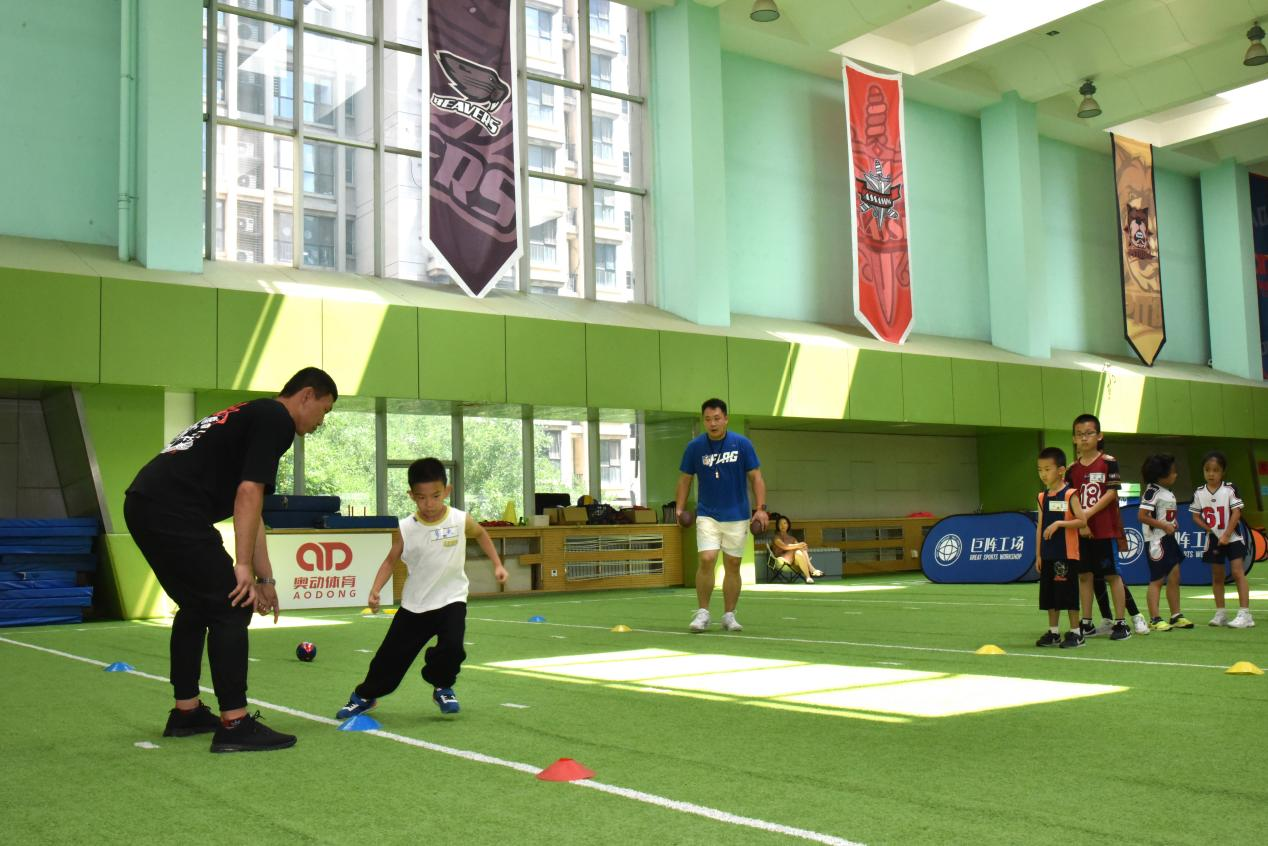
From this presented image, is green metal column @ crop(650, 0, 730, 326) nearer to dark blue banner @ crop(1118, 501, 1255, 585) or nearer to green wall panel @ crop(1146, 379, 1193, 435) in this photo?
dark blue banner @ crop(1118, 501, 1255, 585)

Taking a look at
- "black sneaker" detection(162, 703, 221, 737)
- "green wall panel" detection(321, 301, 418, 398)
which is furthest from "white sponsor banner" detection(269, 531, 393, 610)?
"black sneaker" detection(162, 703, 221, 737)

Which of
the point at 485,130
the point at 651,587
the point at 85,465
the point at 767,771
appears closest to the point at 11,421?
the point at 85,465

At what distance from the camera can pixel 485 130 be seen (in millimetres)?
16609

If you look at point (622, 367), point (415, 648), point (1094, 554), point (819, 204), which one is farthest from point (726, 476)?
point (819, 204)

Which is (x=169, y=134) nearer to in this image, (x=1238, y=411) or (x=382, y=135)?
(x=382, y=135)

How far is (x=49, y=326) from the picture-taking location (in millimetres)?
12195

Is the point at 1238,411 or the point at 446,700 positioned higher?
the point at 1238,411

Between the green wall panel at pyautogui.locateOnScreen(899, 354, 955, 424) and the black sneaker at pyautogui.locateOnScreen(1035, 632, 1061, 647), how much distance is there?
1262 centimetres

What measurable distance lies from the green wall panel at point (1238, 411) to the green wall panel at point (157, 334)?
2129 centimetres

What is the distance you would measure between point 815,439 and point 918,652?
14036mm

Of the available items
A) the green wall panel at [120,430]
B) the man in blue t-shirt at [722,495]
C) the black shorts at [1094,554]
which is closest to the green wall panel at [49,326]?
the green wall panel at [120,430]

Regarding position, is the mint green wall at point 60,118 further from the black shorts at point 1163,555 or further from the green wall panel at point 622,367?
the black shorts at point 1163,555

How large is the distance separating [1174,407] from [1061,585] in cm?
1894

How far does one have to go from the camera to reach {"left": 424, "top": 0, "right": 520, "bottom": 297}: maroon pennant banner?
16094 mm
